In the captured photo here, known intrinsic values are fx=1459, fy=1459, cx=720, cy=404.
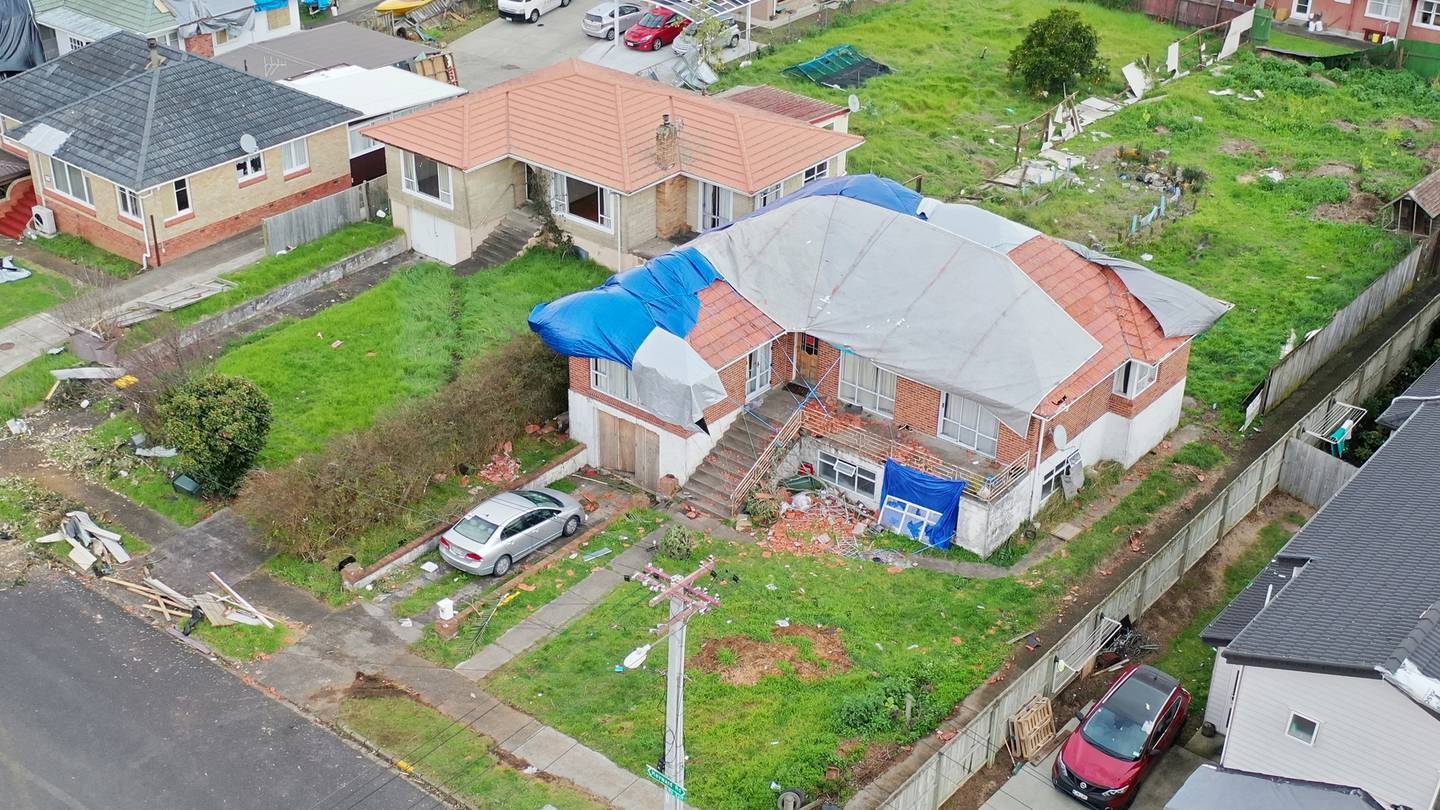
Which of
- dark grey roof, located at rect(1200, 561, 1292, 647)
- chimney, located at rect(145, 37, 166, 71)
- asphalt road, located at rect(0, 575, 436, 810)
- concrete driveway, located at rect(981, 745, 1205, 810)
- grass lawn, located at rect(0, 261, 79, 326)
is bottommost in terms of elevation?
concrete driveway, located at rect(981, 745, 1205, 810)

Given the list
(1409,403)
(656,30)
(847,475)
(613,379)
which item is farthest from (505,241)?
(1409,403)

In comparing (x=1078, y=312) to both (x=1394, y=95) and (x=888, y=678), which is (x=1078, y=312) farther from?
(x=1394, y=95)

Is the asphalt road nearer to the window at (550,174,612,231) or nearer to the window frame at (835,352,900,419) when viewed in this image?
the window frame at (835,352,900,419)

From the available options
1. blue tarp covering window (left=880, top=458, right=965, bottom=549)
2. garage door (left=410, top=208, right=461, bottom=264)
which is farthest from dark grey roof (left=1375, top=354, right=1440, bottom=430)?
garage door (left=410, top=208, right=461, bottom=264)

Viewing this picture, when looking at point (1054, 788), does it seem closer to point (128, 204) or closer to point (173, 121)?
point (128, 204)

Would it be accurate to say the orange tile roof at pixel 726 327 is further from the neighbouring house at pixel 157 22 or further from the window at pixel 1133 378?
the neighbouring house at pixel 157 22

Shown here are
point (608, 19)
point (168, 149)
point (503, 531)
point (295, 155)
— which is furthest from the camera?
point (608, 19)
